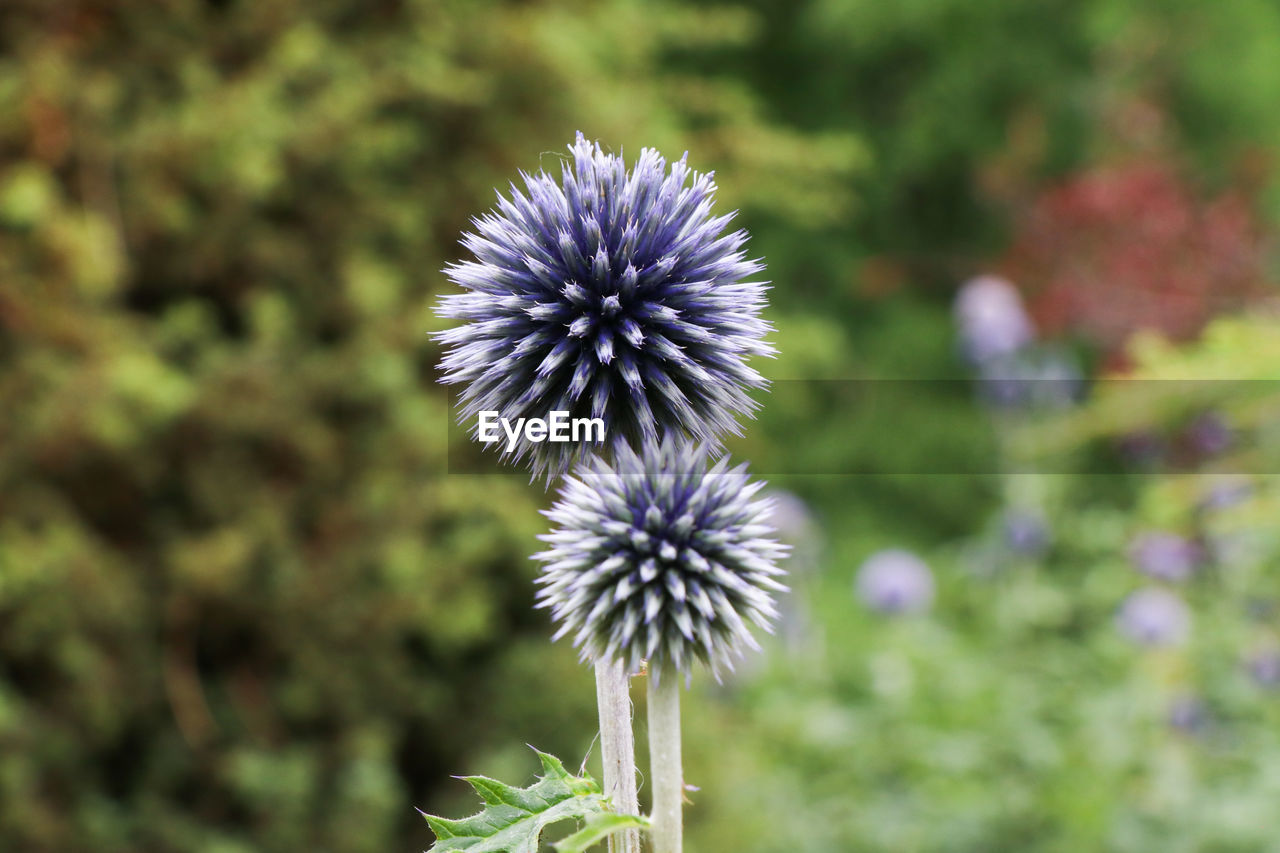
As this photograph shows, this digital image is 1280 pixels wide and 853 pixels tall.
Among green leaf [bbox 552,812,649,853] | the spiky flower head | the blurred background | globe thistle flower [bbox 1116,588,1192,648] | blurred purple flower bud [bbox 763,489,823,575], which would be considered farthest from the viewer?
blurred purple flower bud [bbox 763,489,823,575]

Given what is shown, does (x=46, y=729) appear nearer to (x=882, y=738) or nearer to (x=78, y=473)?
(x=78, y=473)

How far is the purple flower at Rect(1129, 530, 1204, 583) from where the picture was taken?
3.59 m

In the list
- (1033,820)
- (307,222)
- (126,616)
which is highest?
(307,222)

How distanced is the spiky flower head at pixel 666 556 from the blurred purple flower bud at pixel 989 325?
134 inches

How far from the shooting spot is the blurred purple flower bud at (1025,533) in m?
3.88

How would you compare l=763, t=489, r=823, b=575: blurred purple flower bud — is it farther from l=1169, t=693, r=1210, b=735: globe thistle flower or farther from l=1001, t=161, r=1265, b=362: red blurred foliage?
l=1001, t=161, r=1265, b=362: red blurred foliage

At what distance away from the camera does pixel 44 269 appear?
2891 mm

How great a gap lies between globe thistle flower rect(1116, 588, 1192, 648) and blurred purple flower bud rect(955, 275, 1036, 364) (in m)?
1.04

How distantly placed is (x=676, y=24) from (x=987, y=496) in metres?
3.52

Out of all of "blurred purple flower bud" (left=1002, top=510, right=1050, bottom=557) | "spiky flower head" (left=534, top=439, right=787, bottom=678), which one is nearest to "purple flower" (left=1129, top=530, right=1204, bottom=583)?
"blurred purple flower bud" (left=1002, top=510, right=1050, bottom=557)

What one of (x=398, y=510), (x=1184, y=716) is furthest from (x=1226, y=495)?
(x=398, y=510)

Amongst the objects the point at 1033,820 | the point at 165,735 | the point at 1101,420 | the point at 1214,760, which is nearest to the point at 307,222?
the point at 165,735

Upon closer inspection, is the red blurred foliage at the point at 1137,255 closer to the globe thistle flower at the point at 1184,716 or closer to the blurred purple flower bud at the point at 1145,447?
the blurred purple flower bud at the point at 1145,447

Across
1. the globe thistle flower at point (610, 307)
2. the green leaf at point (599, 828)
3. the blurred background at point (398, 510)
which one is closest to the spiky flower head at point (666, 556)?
the globe thistle flower at point (610, 307)
